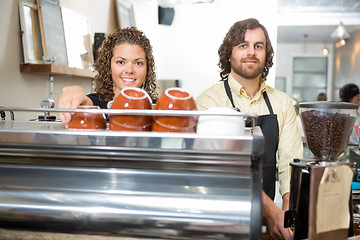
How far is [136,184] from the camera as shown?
864 millimetres

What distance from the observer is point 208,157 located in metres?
0.85

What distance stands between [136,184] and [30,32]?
206 centimetres

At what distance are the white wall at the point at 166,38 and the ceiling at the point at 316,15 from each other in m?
3.50

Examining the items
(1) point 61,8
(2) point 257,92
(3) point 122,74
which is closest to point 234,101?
(2) point 257,92

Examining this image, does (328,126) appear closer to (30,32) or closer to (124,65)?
(124,65)

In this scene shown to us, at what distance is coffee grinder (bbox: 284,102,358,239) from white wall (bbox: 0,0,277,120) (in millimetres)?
1894

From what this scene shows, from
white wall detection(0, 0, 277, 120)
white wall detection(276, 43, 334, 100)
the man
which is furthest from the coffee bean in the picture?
white wall detection(276, 43, 334, 100)

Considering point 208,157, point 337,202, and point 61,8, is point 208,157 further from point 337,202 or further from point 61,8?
point 61,8

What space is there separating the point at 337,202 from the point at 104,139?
524 mm

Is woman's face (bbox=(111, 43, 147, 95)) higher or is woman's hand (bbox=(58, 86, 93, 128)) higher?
woman's face (bbox=(111, 43, 147, 95))

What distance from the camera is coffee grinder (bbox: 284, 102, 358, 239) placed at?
86 cm

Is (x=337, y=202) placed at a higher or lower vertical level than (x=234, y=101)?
lower

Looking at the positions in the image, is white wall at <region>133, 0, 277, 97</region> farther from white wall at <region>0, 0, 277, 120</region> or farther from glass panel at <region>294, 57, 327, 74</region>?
glass panel at <region>294, 57, 327, 74</region>

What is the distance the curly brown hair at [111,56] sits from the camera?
→ 67.2 inches
